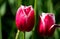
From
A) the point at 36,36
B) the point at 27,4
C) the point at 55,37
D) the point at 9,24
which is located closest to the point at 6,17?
the point at 9,24

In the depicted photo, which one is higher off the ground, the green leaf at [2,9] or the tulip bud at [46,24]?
the green leaf at [2,9]

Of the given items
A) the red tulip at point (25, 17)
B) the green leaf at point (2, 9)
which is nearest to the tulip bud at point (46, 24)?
the red tulip at point (25, 17)

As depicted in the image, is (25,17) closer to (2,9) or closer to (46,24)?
(46,24)

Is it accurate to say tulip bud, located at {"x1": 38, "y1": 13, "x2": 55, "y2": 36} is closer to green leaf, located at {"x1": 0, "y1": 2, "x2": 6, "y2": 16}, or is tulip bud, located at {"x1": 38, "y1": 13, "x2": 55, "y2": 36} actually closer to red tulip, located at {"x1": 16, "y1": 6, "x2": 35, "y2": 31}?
red tulip, located at {"x1": 16, "y1": 6, "x2": 35, "y2": 31}

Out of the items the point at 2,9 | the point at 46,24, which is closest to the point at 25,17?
the point at 46,24

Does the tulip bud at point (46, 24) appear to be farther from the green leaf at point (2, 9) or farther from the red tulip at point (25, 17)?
the green leaf at point (2, 9)

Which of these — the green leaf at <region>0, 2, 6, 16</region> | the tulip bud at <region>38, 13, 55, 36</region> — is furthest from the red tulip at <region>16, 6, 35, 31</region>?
the green leaf at <region>0, 2, 6, 16</region>
